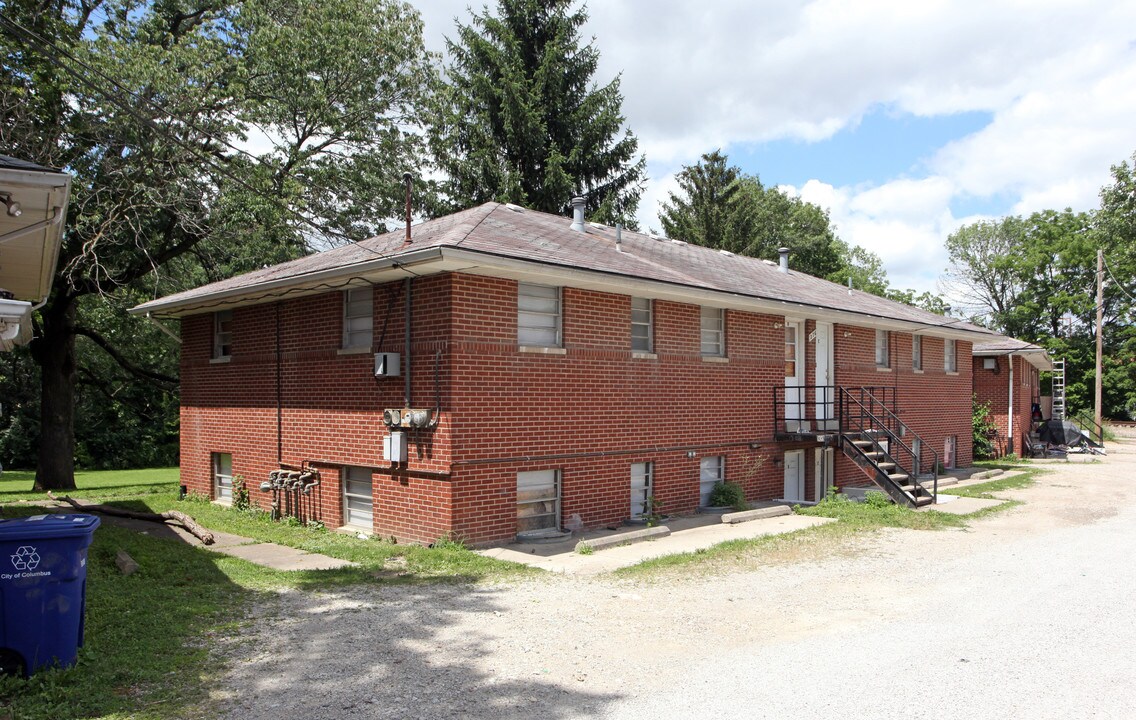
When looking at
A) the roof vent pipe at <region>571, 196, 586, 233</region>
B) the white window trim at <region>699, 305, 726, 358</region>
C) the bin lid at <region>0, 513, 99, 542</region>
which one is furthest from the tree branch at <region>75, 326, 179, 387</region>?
the bin lid at <region>0, 513, 99, 542</region>

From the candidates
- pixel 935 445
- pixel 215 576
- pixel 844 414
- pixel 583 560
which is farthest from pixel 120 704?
pixel 935 445

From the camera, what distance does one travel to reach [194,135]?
20094 mm

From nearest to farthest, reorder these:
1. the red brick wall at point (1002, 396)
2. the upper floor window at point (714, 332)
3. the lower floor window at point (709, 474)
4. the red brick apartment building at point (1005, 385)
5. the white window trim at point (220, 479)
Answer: the lower floor window at point (709, 474), the upper floor window at point (714, 332), the white window trim at point (220, 479), the red brick apartment building at point (1005, 385), the red brick wall at point (1002, 396)

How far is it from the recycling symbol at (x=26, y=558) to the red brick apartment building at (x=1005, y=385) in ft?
98.5

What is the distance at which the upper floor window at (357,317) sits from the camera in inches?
507

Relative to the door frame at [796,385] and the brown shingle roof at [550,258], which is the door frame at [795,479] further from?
the brown shingle roof at [550,258]

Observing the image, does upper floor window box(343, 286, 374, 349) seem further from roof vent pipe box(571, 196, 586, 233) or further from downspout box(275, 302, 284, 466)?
roof vent pipe box(571, 196, 586, 233)

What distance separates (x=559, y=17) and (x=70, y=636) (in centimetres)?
3236

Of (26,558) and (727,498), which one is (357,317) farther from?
(26,558)

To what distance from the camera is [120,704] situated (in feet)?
17.5

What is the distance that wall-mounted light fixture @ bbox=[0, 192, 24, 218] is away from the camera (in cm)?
682

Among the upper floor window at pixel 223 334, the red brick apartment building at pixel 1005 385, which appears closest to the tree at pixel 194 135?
the upper floor window at pixel 223 334

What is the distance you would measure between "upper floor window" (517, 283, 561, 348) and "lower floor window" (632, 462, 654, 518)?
2733 mm

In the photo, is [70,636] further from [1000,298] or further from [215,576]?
[1000,298]
